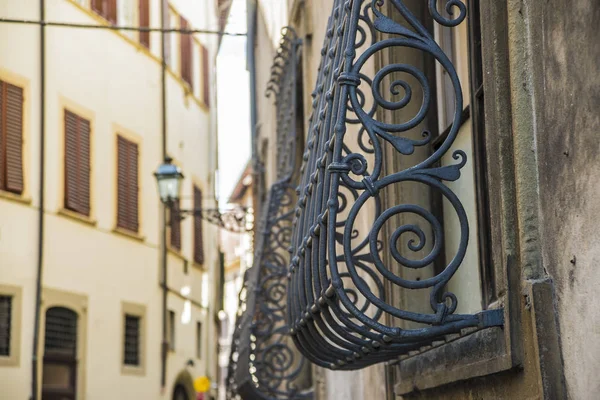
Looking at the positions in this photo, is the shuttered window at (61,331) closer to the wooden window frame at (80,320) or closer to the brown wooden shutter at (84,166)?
the wooden window frame at (80,320)

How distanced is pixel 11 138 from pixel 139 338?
5979 mm

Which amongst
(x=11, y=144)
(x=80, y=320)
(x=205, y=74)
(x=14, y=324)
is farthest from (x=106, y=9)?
(x=14, y=324)

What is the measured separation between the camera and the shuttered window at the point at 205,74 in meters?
29.4

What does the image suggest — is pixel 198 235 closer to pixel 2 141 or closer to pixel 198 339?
pixel 198 339

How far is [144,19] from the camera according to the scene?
25047mm

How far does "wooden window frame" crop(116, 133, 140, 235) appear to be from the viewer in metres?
23.0

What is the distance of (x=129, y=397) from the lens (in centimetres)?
2294

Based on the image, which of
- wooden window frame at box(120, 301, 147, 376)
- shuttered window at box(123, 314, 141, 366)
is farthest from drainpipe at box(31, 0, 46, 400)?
shuttered window at box(123, 314, 141, 366)

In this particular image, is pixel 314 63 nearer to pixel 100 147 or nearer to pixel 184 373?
pixel 100 147

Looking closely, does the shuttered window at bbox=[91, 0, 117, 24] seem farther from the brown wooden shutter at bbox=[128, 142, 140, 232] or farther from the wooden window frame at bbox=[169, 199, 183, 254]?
the wooden window frame at bbox=[169, 199, 183, 254]

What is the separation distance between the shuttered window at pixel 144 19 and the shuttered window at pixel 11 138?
5.68m

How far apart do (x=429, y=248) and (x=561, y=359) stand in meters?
2.01

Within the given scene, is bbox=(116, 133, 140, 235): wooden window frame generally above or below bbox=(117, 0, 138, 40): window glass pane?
below

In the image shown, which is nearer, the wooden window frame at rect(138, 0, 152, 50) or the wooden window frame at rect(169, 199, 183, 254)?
the wooden window frame at rect(138, 0, 152, 50)
